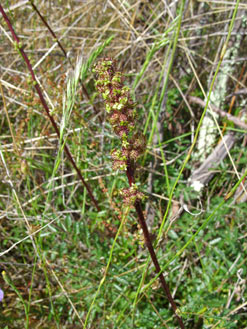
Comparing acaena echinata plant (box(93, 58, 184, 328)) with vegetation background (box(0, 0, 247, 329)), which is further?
vegetation background (box(0, 0, 247, 329))

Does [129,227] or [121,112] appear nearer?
[121,112]

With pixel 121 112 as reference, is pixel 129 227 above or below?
below

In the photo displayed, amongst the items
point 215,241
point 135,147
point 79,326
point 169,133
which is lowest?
point 79,326

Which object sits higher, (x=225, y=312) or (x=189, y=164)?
(x=189, y=164)

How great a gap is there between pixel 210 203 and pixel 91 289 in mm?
703

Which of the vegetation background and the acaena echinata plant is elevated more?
the acaena echinata plant

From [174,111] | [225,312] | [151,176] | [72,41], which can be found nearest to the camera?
[225,312]

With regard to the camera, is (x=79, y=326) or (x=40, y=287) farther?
(x=40, y=287)

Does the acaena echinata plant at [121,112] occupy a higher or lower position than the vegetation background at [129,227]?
higher

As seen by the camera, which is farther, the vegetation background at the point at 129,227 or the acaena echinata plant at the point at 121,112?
the vegetation background at the point at 129,227

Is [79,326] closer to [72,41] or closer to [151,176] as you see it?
[151,176]

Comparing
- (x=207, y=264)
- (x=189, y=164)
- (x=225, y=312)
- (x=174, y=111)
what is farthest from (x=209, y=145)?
(x=225, y=312)

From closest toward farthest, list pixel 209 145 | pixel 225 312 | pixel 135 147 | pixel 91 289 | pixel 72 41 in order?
pixel 135 147 → pixel 225 312 → pixel 91 289 → pixel 209 145 → pixel 72 41

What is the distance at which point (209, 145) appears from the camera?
6.13ft
